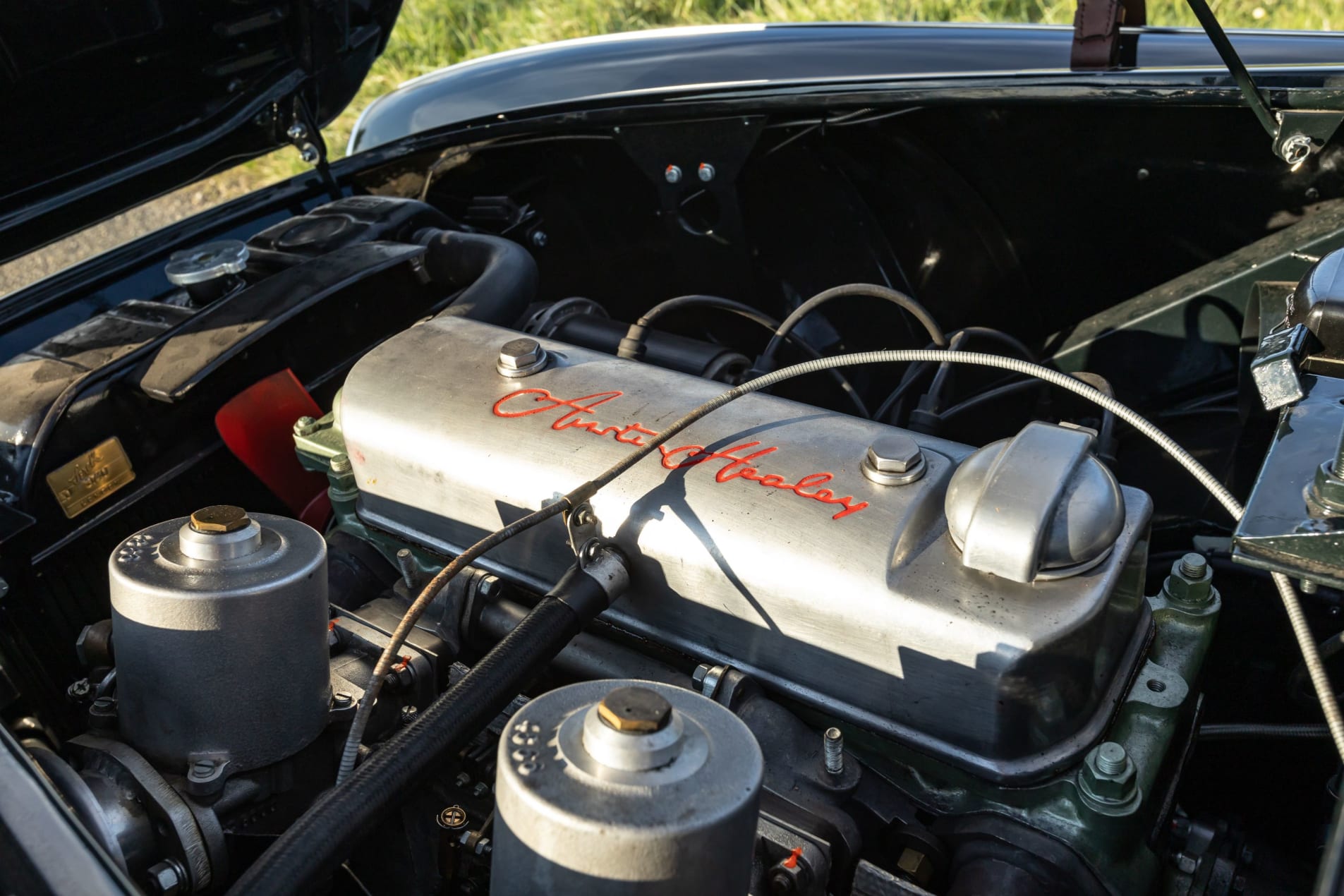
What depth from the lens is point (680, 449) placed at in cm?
118

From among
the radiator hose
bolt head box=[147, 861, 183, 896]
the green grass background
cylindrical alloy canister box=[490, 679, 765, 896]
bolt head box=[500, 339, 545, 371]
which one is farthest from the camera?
the green grass background

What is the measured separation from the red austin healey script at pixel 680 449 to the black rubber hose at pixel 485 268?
1.23ft

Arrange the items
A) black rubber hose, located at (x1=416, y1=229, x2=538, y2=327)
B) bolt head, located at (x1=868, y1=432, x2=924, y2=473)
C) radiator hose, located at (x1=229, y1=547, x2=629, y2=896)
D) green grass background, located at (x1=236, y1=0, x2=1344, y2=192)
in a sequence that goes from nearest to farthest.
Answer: radiator hose, located at (x1=229, y1=547, x2=629, y2=896) < bolt head, located at (x1=868, y1=432, x2=924, y2=473) < black rubber hose, located at (x1=416, y1=229, x2=538, y2=327) < green grass background, located at (x1=236, y1=0, x2=1344, y2=192)

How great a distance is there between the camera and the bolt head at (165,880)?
974 millimetres

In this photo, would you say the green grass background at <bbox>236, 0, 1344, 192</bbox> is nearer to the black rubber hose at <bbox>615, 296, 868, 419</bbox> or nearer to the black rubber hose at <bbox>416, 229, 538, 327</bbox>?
the black rubber hose at <bbox>416, 229, 538, 327</bbox>

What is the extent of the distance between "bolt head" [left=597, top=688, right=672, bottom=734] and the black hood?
4.06 ft

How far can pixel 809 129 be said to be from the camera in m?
1.69

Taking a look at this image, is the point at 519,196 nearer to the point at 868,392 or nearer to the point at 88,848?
the point at 868,392

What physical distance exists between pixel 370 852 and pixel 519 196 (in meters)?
1.22

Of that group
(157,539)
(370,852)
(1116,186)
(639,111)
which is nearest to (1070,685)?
(370,852)

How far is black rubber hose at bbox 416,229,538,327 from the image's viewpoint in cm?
164

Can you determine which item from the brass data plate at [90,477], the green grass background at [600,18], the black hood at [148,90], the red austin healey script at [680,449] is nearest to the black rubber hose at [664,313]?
the red austin healey script at [680,449]

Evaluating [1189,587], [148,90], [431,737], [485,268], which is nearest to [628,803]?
[431,737]

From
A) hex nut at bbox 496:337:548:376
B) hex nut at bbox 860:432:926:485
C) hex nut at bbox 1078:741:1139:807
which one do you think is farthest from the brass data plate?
hex nut at bbox 1078:741:1139:807
